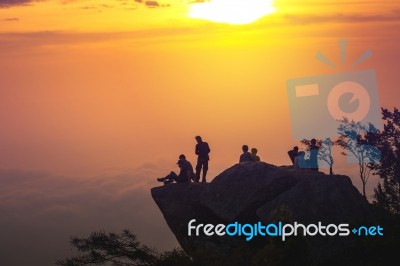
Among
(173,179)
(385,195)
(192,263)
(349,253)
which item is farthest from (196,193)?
(385,195)

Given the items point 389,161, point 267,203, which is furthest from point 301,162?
point 389,161

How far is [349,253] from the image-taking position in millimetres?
30344

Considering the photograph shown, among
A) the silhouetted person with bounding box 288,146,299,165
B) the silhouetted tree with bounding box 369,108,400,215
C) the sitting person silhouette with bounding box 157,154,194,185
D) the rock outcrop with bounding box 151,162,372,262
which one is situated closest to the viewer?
the rock outcrop with bounding box 151,162,372,262

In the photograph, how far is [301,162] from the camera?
33250 millimetres

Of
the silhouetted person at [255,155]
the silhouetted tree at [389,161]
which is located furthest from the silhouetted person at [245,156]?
the silhouetted tree at [389,161]

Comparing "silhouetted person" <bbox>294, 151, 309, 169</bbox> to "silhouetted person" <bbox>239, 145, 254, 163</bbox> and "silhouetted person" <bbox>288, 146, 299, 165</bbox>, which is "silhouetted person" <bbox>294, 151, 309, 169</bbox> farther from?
"silhouetted person" <bbox>239, 145, 254, 163</bbox>

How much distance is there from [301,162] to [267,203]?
12.5 ft

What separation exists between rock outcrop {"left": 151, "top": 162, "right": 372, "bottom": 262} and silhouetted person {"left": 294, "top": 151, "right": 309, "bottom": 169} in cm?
102

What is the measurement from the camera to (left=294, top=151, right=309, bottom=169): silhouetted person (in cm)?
3322

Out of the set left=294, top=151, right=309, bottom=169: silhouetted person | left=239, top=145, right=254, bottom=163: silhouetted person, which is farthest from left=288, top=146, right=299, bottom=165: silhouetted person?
left=239, top=145, right=254, bottom=163: silhouetted person

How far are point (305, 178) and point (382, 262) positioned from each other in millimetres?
4317

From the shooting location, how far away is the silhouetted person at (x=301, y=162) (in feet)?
109

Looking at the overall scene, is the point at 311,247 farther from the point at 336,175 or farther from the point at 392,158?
the point at 392,158

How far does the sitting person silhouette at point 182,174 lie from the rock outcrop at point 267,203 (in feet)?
3.04
